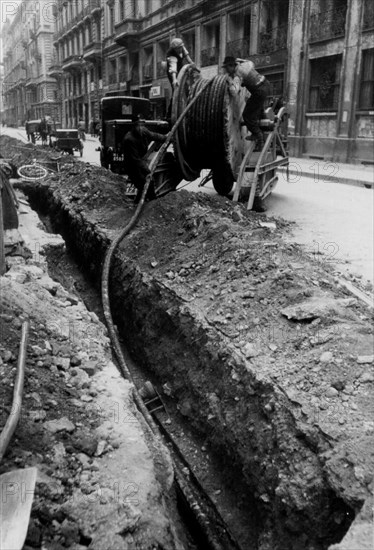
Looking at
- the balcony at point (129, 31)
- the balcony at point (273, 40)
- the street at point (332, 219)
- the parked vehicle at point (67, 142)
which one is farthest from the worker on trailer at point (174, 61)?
the balcony at point (129, 31)

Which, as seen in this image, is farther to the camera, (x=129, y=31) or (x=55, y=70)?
(x=55, y=70)

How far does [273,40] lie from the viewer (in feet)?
70.8

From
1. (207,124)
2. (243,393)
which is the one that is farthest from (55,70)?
(243,393)

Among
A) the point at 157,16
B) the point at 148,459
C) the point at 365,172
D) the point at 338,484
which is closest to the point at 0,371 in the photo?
the point at 148,459

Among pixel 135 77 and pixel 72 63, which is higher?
pixel 72 63

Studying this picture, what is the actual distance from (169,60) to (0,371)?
7.20 meters

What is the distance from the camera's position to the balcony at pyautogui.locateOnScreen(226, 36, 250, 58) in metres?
23.5

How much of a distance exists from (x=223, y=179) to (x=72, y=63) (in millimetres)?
38127

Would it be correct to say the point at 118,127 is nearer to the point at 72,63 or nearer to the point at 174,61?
the point at 174,61

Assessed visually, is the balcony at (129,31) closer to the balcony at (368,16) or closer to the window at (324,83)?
the window at (324,83)

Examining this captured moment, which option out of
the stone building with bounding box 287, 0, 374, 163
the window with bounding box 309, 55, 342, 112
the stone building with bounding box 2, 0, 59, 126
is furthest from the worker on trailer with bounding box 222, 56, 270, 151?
the stone building with bounding box 2, 0, 59, 126

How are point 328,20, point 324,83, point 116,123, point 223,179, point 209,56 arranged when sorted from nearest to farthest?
1. point 223,179
2. point 116,123
3. point 328,20
4. point 324,83
5. point 209,56

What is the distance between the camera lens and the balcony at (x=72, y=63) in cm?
4266

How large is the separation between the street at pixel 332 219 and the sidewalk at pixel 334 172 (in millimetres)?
764
